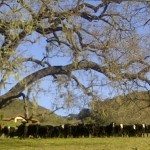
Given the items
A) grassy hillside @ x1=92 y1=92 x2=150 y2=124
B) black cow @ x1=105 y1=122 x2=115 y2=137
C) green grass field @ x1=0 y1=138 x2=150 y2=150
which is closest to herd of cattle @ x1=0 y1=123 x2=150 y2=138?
black cow @ x1=105 y1=122 x2=115 y2=137

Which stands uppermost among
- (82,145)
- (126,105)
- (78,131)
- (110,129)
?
(110,129)

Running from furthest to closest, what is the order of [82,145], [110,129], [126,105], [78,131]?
[110,129]
[78,131]
[82,145]
[126,105]

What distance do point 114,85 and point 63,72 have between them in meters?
2.78

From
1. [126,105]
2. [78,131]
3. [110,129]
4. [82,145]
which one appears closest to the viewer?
[126,105]

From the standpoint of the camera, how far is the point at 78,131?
46844 mm

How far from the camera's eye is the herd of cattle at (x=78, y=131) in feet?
152

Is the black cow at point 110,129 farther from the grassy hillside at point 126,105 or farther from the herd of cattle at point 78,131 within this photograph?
the grassy hillside at point 126,105

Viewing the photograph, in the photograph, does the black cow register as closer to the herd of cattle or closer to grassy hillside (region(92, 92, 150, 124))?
the herd of cattle

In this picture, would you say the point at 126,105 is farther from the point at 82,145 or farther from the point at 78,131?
the point at 78,131

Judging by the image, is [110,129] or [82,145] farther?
[110,129]

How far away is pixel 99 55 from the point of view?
2684 cm

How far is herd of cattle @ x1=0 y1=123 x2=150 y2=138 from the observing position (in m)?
46.4

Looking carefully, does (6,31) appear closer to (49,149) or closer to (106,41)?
(106,41)

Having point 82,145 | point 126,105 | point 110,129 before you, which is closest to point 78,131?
point 110,129
